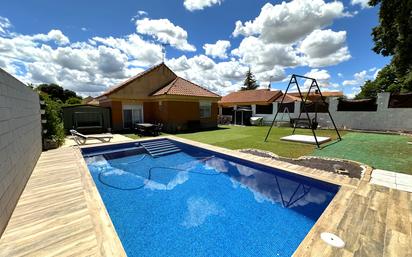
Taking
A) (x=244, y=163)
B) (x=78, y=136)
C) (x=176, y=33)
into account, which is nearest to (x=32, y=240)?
(x=244, y=163)

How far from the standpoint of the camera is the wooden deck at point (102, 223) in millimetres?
2545

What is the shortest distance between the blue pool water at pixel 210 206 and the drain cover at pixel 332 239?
2.05 feet

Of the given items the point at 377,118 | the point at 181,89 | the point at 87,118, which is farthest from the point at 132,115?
the point at 377,118

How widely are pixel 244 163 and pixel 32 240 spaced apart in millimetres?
6287

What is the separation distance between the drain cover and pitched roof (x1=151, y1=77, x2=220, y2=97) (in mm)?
14166

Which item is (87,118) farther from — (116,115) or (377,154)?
(377,154)

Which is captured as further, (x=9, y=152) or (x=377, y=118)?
(x=377, y=118)

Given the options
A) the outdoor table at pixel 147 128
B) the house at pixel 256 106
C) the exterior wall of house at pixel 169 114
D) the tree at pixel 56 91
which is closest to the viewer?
the outdoor table at pixel 147 128

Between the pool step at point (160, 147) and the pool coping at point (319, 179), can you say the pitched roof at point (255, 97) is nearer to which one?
the pool step at point (160, 147)

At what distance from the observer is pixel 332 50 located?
2388 cm

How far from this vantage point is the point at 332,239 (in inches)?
109

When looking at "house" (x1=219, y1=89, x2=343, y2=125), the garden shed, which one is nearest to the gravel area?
"house" (x1=219, y1=89, x2=343, y2=125)

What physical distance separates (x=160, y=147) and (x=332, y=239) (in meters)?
9.27

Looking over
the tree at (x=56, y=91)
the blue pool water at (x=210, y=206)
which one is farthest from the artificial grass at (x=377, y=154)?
the tree at (x=56, y=91)
